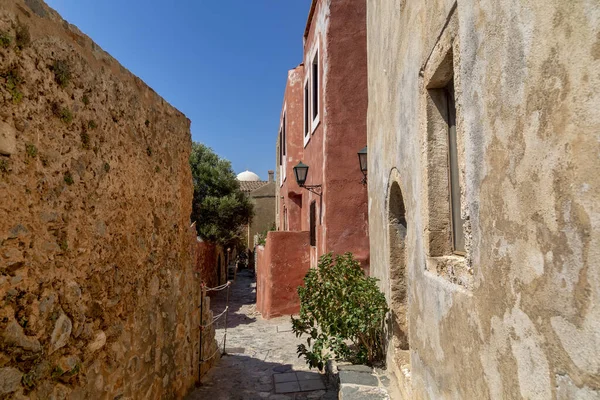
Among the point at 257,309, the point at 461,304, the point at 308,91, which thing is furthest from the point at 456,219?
the point at 257,309

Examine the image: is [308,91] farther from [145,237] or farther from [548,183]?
[548,183]

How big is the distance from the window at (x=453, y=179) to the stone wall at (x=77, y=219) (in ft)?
7.57

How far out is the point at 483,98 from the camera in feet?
5.89

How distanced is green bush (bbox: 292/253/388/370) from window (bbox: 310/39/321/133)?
16.1 ft

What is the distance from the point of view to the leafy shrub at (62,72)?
2262 millimetres

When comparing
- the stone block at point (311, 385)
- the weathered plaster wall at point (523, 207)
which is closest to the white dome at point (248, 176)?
the stone block at point (311, 385)

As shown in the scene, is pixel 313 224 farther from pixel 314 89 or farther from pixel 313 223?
pixel 314 89

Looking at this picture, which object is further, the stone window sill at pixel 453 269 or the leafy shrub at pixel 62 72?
the leafy shrub at pixel 62 72

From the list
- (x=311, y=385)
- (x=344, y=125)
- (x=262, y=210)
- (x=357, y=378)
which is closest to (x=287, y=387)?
(x=311, y=385)

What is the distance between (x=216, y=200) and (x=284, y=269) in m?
7.25

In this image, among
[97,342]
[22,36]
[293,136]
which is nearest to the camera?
[22,36]

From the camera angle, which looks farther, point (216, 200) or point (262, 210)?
point (262, 210)

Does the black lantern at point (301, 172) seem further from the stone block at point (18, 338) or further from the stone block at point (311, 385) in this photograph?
the stone block at point (18, 338)

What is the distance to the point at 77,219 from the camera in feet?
7.95
